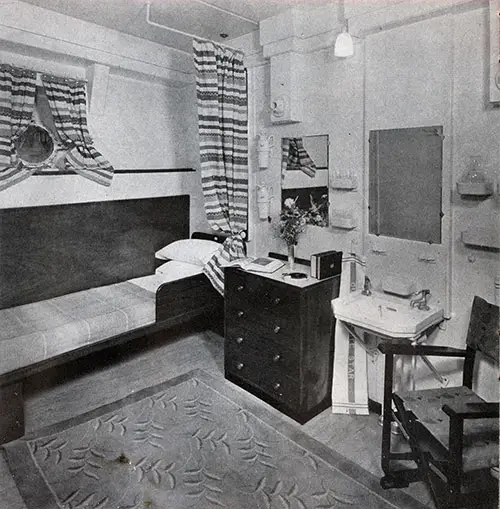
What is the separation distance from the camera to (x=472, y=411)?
6.84 ft

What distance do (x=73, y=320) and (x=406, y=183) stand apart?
267cm

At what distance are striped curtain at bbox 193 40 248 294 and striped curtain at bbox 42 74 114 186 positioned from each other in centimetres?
114

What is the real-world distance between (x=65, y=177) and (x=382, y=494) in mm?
3618

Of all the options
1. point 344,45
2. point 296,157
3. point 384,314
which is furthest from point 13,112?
point 384,314

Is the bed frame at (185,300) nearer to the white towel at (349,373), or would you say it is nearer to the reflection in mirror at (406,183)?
the white towel at (349,373)

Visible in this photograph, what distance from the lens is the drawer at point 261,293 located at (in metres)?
3.30

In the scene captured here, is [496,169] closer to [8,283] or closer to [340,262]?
[340,262]

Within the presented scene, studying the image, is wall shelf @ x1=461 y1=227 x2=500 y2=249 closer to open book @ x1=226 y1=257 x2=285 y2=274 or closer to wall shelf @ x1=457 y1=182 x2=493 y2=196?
wall shelf @ x1=457 y1=182 x2=493 y2=196

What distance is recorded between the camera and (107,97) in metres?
4.50

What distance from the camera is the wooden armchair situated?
2121mm

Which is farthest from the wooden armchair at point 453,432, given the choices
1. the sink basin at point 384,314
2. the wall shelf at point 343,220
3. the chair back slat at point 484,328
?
the wall shelf at point 343,220

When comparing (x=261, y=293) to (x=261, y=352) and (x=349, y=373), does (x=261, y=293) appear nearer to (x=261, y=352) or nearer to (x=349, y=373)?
(x=261, y=352)

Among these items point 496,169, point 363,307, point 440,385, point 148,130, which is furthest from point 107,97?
point 440,385

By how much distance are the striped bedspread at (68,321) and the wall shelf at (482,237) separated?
→ 2543 mm
